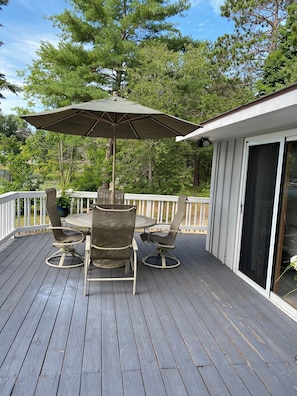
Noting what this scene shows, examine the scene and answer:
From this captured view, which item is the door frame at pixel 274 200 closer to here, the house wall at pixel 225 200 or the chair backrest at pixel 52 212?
the house wall at pixel 225 200

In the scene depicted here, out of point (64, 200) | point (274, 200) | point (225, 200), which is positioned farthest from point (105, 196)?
point (274, 200)

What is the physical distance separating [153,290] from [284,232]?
170cm

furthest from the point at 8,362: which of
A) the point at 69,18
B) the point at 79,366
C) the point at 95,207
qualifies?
the point at 69,18

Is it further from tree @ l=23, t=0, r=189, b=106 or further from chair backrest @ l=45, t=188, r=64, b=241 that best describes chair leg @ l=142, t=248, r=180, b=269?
tree @ l=23, t=0, r=189, b=106

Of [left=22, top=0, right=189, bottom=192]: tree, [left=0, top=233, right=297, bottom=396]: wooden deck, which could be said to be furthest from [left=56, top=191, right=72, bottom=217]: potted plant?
[left=22, top=0, right=189, bottom=192]: tree

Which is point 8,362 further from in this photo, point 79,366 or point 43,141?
point 43,141

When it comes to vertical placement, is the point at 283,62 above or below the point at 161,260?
above

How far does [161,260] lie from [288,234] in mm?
2088

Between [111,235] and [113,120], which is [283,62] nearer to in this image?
[113,120]

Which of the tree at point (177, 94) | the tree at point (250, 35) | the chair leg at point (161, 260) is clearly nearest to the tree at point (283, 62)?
the tree at point (250, 35)

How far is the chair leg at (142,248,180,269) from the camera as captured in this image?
4469 mm

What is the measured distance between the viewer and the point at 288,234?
132 inches

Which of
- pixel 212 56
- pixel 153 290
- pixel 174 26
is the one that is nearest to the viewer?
pixel 153 290

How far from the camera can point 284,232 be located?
3.40 meters
